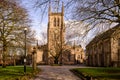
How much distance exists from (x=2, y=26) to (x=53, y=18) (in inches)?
2301

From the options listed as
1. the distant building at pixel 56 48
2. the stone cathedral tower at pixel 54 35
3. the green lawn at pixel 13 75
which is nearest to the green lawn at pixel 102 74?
the green lawn at pixel 13 75

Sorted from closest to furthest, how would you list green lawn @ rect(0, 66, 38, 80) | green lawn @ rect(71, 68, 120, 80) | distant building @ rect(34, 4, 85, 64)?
green lawn @ rect(0, 66, 38, 80), green lawn @ rect(71, 68, 120, 80), distant building @ rect(34, 4, 85, 64)

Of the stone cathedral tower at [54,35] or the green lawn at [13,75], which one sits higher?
the stone cathedral tower at [54,35]

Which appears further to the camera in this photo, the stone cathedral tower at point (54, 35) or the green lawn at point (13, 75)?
the stone cathedral tower at point (54, 35)

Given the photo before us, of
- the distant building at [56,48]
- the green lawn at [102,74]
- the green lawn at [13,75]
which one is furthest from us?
the distant building at [56,48]

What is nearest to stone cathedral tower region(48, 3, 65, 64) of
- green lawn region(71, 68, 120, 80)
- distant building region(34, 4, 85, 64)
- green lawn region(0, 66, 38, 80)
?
distant building region(34, 4, 85, 64)

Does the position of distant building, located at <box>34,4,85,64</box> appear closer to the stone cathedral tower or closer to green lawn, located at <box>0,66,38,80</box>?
the stone cathedral tower

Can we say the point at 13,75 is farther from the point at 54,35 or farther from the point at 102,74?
the point at 54,35

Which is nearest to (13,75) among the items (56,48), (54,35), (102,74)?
(102,74)

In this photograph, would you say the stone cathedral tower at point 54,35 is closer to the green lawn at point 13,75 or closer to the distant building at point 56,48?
the distant building at point 56,48

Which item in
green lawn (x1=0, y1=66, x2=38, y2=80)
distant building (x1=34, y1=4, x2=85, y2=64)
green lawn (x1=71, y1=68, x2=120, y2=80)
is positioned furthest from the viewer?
distant building (x1=34, y1=4, x2=85, y2=64)

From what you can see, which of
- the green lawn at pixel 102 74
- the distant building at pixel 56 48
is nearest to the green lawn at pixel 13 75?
the green lawn at pixel 102 74

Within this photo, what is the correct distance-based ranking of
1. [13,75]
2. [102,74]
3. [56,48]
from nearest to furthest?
[13,75] → [102,74] → [56,48]

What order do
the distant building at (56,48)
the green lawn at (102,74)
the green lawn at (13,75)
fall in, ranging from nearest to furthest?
the green lawn at (13,75), the green lawn at (102,74), the distant building at (56,48)
